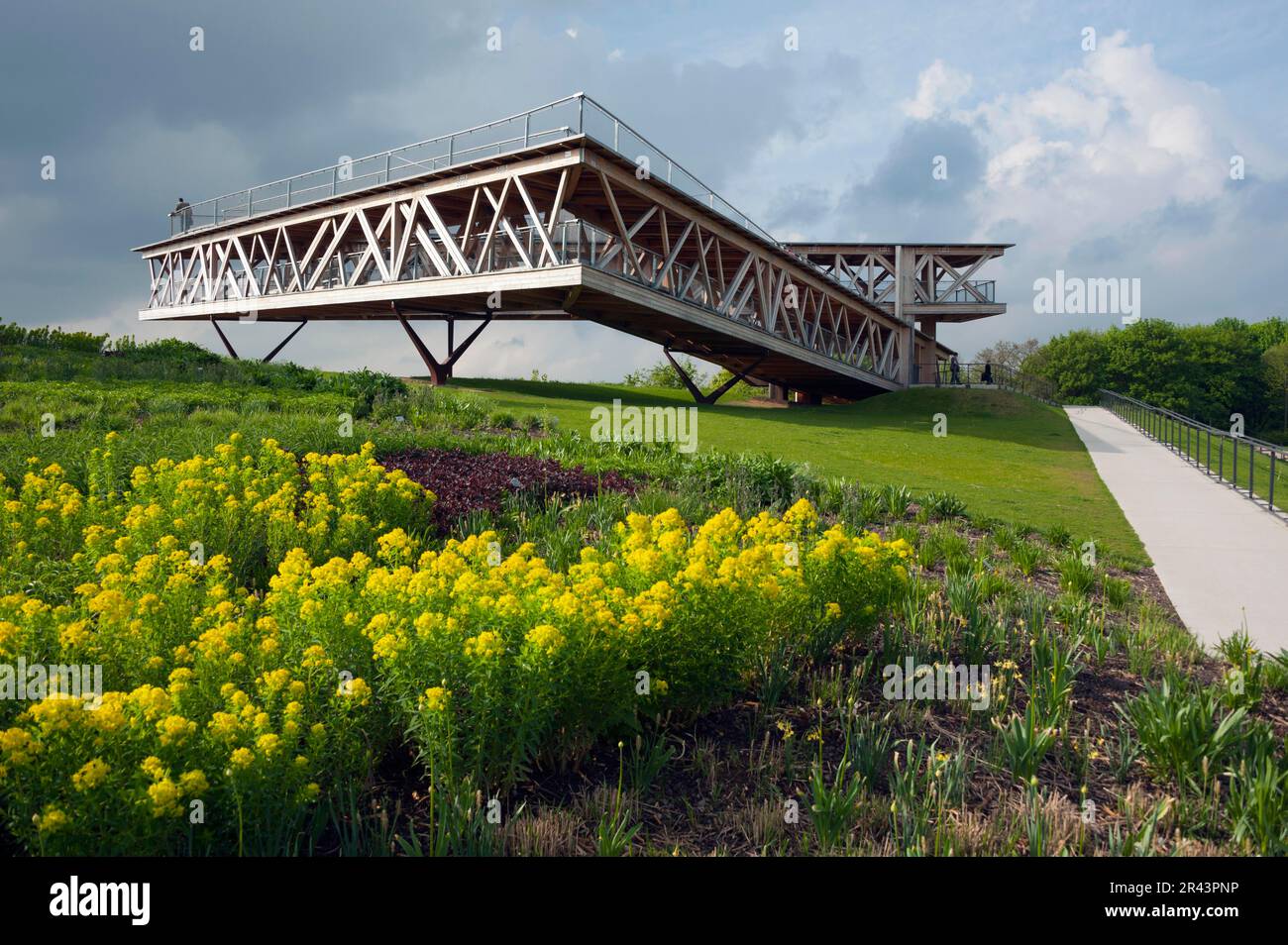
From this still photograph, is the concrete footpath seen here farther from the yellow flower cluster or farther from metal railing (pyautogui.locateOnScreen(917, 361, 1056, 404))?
metal railing (pyautogui.locateOnScreen(917, 361, 1056, 404))

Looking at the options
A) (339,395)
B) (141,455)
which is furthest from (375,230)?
(141,455)

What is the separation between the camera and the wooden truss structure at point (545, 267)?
22.2 metres

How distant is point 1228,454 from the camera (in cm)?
2139

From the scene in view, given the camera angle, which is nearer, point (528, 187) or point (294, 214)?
point (528, 187)

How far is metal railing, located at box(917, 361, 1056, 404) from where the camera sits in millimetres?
44562

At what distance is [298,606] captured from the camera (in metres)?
3.90

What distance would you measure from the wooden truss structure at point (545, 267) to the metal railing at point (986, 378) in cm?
884

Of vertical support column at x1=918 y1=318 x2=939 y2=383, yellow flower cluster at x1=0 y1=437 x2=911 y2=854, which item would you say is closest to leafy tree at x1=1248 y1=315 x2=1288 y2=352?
vertical support column at x1=918 y1=318 x2=939 y2=383

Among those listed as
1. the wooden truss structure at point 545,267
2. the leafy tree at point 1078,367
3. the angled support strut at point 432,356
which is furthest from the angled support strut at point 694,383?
the leafy tree at point 1078,367

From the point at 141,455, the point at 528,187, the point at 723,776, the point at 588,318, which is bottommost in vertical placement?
the point at 723,776

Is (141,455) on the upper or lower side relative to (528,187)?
lower
